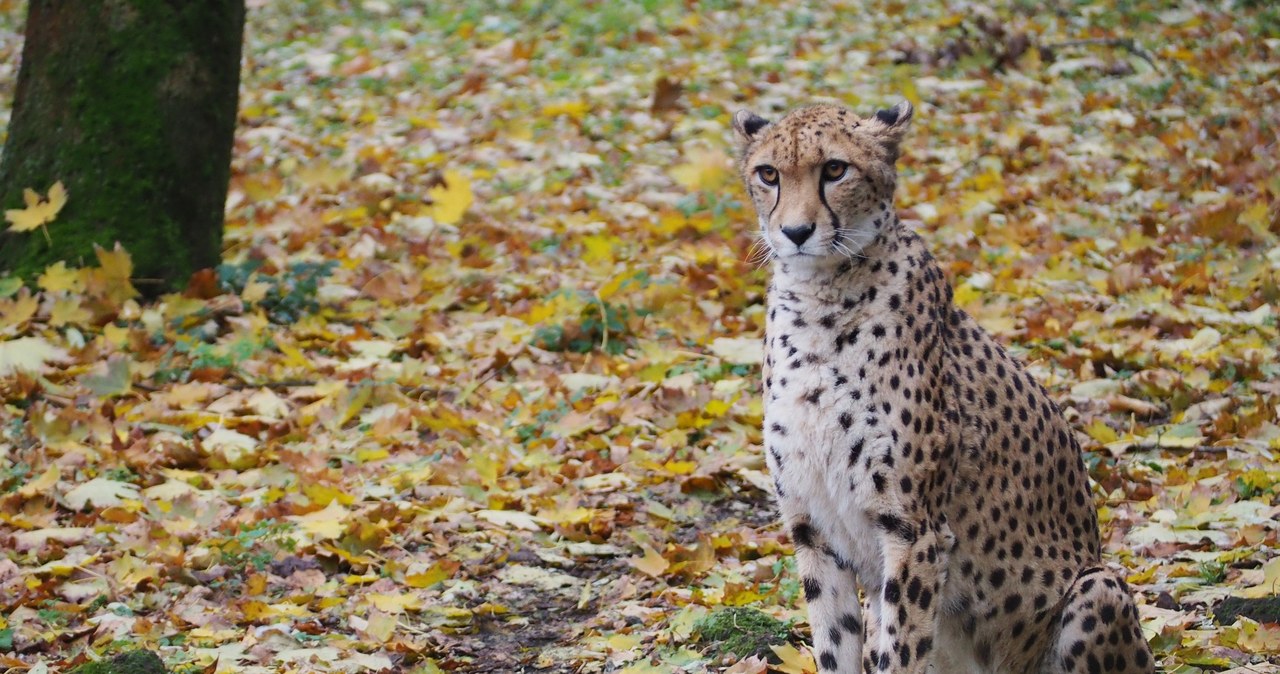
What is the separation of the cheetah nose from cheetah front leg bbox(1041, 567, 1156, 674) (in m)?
1.37

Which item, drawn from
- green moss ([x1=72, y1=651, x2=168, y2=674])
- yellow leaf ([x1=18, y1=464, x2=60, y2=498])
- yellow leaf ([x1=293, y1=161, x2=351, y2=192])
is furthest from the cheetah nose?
yellow leaf ([x1=293, y1=161, x2=351, y2=192])

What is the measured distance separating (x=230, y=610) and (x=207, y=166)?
392 cm

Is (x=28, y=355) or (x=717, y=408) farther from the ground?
(x=28, y=355)

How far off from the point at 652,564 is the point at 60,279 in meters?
4.01

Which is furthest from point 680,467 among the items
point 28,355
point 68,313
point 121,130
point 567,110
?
point 567,110

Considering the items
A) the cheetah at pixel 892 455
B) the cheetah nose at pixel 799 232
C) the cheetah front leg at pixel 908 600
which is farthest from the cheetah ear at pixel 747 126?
the cheetah front leg at pixel 908 600

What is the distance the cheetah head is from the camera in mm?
4223

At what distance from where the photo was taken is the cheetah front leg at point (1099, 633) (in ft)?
13.9

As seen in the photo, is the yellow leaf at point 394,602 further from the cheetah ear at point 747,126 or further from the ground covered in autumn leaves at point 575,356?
the cheetah ear at point 747,126

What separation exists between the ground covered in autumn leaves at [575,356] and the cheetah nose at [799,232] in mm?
1462

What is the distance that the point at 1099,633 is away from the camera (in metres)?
4.27

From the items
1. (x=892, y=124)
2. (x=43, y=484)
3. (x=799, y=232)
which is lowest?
(x=43, y=484)

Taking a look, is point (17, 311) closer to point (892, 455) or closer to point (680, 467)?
point (680, 467)

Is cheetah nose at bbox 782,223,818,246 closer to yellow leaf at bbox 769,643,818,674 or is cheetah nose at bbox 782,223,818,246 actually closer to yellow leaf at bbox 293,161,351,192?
yellow leaf at bbox 769,643,818,674
